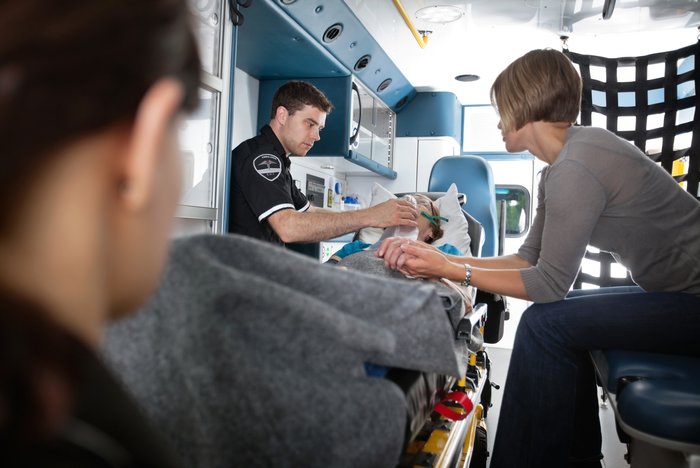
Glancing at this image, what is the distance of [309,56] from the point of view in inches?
148

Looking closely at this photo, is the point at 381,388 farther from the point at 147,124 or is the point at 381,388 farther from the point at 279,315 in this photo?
the point at 147,124

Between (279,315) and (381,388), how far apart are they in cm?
18

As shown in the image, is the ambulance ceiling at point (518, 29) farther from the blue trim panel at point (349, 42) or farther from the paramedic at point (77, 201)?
the paramedic at point (77, 201)

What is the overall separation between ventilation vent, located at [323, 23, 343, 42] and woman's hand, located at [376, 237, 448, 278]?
233cm

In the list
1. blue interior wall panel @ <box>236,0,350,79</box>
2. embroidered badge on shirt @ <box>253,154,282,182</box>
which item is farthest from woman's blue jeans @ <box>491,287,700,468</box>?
blue interior wall panel @ <box>236,0,350,79</box>

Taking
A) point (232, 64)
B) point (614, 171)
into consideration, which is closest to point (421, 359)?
point (614, 171)

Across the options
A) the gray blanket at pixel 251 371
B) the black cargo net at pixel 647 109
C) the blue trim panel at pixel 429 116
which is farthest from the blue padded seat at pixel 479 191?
the gray blanket at pixel 251 371

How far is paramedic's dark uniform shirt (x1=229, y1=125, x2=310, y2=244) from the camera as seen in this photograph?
2.58 m

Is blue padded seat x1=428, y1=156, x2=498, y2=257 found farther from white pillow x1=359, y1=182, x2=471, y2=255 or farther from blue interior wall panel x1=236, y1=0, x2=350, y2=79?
blue interior wall panel x1=236, y1=0, x2=350, y2=79

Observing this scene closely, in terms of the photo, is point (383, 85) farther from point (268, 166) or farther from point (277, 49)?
point (268, 166)

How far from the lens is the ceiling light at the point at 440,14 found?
3.94m

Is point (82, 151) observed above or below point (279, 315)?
above

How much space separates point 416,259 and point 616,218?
649 millimetres

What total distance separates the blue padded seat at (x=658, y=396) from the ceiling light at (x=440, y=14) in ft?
10.5
